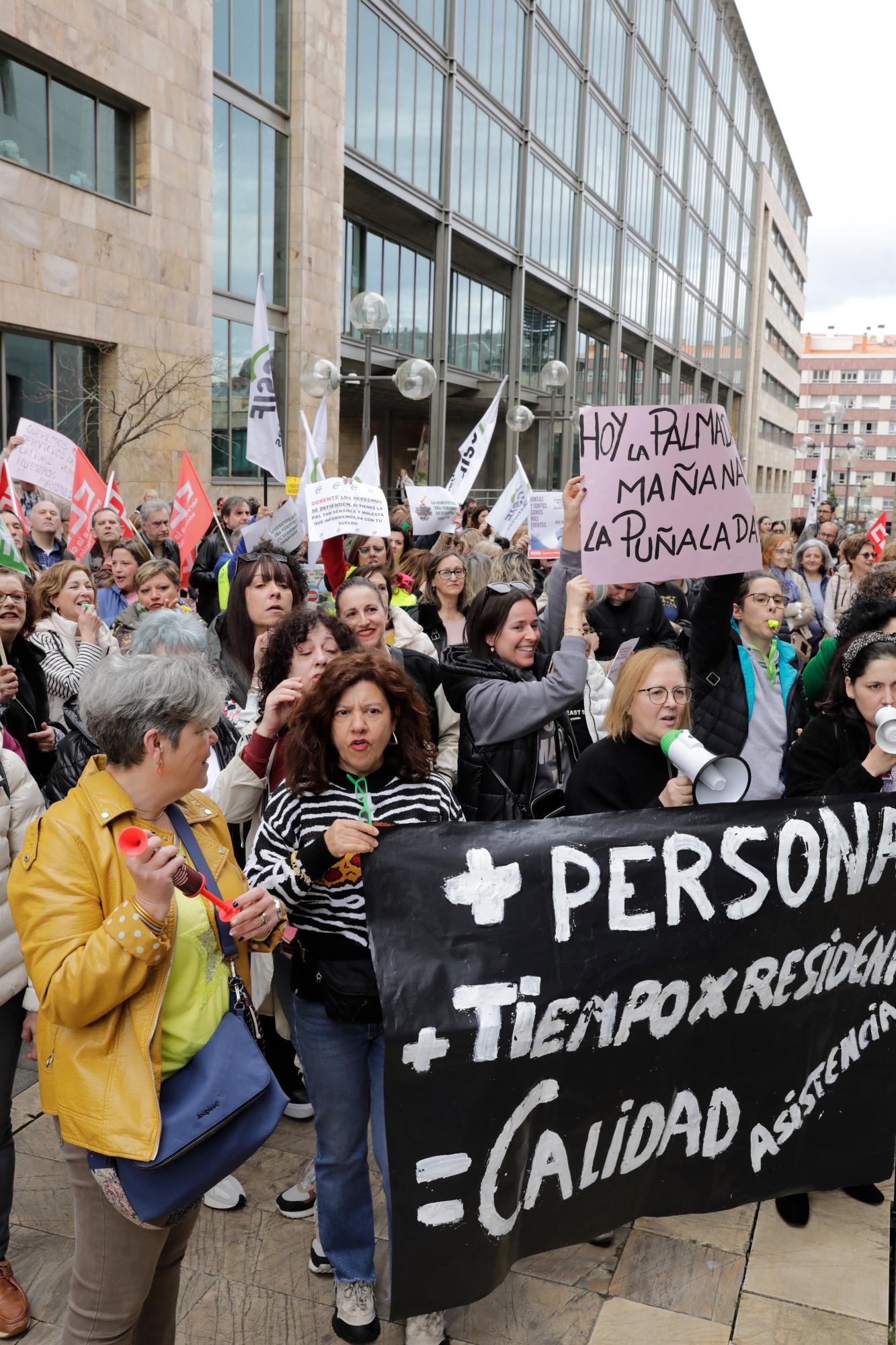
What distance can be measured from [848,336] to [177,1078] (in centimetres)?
13779

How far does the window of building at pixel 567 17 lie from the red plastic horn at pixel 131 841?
34820 millimetres

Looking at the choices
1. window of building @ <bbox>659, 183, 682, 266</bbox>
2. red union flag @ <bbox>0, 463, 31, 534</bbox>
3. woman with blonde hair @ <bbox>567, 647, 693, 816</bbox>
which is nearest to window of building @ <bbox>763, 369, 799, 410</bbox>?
window of building @ <bbox>659, 183, 682, 266</bbox>

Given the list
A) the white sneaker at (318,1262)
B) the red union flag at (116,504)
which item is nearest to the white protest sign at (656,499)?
the white sneaker at (318,1262)

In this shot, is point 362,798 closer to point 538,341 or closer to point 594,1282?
point 594,1282

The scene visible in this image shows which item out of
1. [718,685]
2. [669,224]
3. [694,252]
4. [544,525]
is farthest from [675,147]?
[718,685]

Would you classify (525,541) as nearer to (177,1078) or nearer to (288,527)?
(288,527)

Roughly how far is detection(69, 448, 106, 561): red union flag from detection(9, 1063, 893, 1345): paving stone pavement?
579cm

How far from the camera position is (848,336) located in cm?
12575

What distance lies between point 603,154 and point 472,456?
1273 inches

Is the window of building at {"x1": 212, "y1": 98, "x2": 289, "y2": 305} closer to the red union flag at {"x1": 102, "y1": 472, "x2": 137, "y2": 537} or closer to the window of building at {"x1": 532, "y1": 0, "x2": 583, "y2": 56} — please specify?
the red union flag at {"x1": 102, "y1": 472, "x2": 137, "y2": 537}

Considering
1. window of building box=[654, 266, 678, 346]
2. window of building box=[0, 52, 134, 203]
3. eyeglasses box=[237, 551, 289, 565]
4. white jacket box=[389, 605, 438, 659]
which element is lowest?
white jacket box=[389, 605, 438, 659]

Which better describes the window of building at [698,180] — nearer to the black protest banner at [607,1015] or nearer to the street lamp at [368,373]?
the street lamp at [368,373]

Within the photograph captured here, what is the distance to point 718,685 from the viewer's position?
4266mm

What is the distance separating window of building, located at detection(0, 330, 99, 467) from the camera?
15188mm
